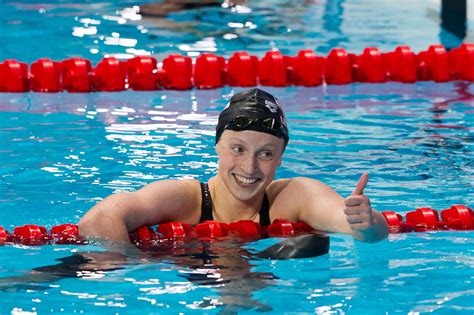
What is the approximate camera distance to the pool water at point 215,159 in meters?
4.30

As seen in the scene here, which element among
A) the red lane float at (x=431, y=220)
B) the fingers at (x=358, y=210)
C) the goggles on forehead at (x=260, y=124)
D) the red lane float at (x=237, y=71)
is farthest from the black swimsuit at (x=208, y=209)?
the red lane float at (x=237, y=71)

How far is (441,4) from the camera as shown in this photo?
13406mm

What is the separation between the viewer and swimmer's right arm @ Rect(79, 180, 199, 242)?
15.4ft

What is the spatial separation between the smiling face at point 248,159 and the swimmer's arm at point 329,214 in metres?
0.27

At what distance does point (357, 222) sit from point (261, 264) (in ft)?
1.63

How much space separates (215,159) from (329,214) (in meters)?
2.28

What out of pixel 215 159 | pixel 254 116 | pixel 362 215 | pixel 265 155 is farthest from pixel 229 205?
pixel 215 159

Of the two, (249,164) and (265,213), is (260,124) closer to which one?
(249,164)

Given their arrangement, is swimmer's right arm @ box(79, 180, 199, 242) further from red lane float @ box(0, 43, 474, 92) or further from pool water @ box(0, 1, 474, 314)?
red lane float @ box(0, 43, 474, 92)

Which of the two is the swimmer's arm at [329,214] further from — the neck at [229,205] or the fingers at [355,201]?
the neck at [229,205]

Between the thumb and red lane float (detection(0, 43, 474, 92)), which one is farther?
red lane float (detection(0, 43, 474, 92))

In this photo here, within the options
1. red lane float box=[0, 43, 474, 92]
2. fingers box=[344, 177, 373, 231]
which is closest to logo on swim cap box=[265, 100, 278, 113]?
fingers box=[344, 177, 373, 231]

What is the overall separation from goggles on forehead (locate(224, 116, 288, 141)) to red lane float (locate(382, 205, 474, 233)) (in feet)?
2.87

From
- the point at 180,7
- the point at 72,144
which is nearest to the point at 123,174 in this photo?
the point at 72,144
